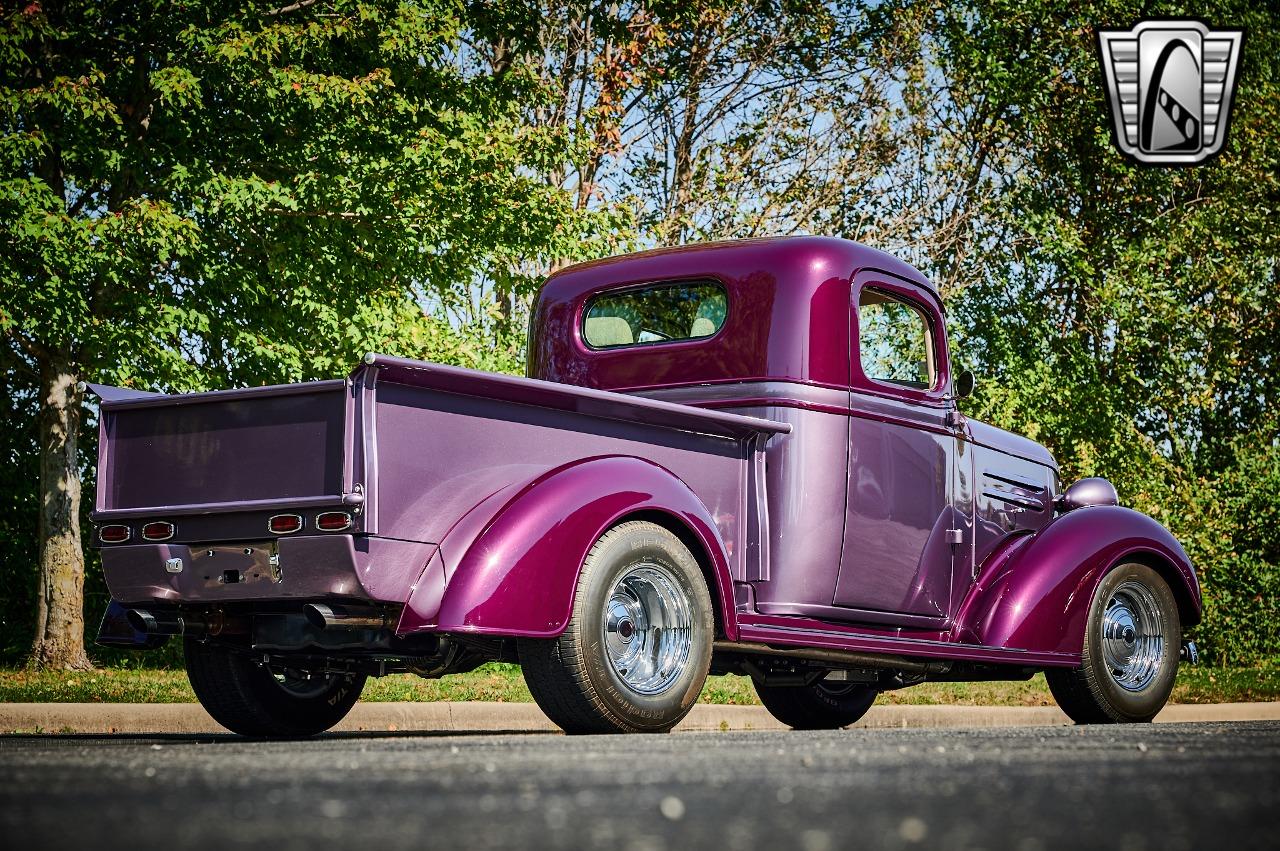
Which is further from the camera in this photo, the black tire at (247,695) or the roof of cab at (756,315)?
the roof of cab at (756,315)

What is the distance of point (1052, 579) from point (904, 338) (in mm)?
1674

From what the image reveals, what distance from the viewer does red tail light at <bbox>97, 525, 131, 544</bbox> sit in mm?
6008

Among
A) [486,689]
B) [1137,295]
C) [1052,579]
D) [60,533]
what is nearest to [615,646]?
[1052,579]

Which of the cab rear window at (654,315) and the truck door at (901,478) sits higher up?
the cab rear window at (654,315)

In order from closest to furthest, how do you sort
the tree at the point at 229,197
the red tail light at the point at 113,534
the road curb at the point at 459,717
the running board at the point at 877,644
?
the red tail light at the point at 113,534, the running board at the point at 877,644, the road curb at the point at 459,717, the tree at the point at 229,197

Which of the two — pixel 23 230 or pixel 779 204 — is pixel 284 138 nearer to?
pixel 23 230

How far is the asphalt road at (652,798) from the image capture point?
8.85 feet

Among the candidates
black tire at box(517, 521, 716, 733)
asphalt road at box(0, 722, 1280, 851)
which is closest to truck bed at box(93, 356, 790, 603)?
black tire at box(517, 521, 716, 733)

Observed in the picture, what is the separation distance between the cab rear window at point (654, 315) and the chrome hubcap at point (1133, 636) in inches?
109

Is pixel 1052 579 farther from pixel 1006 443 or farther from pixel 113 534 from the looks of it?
pixel 113 534

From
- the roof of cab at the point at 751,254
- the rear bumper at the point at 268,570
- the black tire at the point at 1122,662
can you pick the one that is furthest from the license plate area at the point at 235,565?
the black tire at the point at 1122,662

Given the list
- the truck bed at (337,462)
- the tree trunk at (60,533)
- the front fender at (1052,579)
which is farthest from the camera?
the tree trunk at (60,533)

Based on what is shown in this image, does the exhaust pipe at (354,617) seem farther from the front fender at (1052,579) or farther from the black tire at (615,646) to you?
the front fender at (1052,579)

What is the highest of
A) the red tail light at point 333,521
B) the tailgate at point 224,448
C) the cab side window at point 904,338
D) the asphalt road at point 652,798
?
the cab side window at point 904,338
